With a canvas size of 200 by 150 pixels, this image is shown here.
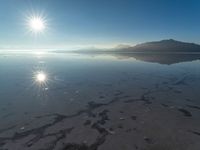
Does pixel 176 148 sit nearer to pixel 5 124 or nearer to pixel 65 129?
pixel 65 129

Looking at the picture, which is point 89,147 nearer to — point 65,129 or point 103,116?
point 65,129

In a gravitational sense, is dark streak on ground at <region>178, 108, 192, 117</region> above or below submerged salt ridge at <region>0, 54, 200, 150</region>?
below

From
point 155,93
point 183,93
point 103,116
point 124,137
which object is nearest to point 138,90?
point 155,93

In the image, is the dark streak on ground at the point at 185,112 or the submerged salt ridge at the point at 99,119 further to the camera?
the dark streak on ground at the point at 185,112

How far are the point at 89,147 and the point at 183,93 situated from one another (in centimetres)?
858

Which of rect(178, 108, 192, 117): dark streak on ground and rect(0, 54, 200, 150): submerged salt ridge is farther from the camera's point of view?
rect(178, 108, 192, 117): dark streak on ground

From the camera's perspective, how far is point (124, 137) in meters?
6.11

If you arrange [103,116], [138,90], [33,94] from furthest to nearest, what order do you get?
[138,90]
[33,94]
[103,116]

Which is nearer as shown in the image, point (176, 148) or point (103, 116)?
point (176, 148)

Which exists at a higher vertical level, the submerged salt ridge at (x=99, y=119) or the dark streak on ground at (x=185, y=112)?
the submerged salt ridge at (x=99, y=119)

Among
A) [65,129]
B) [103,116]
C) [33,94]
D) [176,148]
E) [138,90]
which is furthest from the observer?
[138,90]

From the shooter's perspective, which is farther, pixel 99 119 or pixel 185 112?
pixel 185 112

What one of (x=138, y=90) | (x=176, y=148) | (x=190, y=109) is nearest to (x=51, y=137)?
(x=176, y=148)

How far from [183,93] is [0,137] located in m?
10.8
